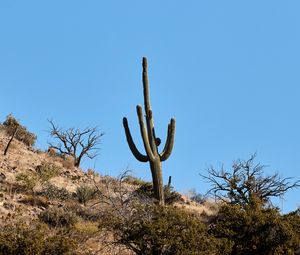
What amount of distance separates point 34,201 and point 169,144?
20.3ft

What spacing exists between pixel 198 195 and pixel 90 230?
17087 millimetres

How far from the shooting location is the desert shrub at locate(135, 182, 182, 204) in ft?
85.8

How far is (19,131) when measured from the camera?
109 ft

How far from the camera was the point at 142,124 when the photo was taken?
1681 cm

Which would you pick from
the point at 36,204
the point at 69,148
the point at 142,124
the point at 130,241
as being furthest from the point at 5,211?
the point at 69,148

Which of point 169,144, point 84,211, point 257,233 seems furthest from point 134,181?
point 257,233

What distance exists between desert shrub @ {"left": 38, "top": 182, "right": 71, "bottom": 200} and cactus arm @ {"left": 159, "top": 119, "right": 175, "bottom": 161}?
19.8 ft

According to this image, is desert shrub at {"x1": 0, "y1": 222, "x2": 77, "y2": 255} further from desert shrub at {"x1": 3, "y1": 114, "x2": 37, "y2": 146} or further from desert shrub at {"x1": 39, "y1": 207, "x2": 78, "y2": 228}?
desert shrub at {"x1": 3, "y1": 114, "x2": 37, "y2": 146}

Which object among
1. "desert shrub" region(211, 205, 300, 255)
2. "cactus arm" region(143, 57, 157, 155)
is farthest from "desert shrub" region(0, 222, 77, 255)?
"cactus arm" region(143, 57, 157, 155)

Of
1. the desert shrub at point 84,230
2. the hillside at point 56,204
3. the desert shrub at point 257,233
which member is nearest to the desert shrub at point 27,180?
the hillside at point 56,204

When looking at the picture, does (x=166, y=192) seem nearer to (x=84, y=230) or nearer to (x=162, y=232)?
(x=84, y=230)

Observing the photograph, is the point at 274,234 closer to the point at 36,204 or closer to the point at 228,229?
the point at 228,229

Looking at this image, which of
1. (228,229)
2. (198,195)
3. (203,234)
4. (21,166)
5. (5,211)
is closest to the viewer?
(203,234)

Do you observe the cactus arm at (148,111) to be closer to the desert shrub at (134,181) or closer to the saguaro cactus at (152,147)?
the saguaro cactus at (152,147)
